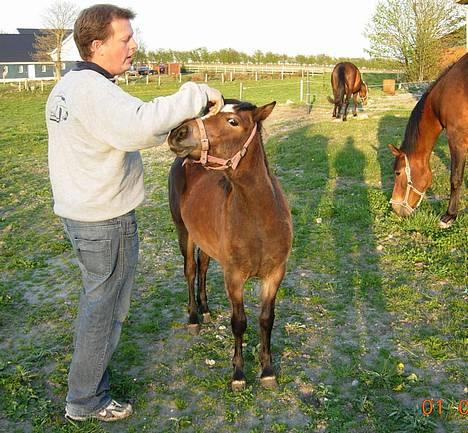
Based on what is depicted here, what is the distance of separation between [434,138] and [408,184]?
2.53ft

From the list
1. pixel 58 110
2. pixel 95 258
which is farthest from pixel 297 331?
pixel 58 110

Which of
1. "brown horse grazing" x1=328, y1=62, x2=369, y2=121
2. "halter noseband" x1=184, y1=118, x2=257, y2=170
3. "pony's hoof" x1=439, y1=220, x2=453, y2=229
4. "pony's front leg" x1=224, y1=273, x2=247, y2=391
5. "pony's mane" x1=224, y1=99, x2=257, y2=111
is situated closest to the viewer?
"halter noseband" x1=184, y1=118, x2=257, y2=170

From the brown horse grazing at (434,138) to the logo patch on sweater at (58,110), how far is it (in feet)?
17.3

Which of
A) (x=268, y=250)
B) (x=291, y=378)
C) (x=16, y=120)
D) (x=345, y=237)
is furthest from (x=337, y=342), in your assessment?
(x=16, y=120)

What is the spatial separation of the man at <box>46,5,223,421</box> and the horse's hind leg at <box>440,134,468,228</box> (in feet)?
15.6

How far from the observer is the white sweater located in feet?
8.21

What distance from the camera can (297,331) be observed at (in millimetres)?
4328

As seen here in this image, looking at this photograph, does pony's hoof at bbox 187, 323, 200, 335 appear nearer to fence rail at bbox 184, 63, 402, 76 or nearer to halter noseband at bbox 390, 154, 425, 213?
halter noseband at bbox 390, 154, 425, 213

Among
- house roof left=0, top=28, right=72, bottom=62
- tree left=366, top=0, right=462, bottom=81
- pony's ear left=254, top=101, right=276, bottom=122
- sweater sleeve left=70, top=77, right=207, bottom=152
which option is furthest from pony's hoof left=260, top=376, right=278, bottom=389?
house roof left=0, top=28, right=72, bottom=62

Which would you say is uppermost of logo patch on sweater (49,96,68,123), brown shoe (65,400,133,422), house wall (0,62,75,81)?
house wall (0,62,75,81)

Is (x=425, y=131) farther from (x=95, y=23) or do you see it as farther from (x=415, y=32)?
(x=415, y=32)

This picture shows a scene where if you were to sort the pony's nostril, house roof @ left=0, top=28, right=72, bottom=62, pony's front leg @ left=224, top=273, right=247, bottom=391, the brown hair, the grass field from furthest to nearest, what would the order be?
house roof @ left=0, top=28, right=72, bottom=62
pony's front leg @ left=224, top=273, right=247, bottom=391
the grass field
the pony's nostril
the brown hair

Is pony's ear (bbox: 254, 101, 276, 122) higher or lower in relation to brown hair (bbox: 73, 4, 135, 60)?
lower

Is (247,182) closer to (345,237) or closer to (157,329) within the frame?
(157,329)
